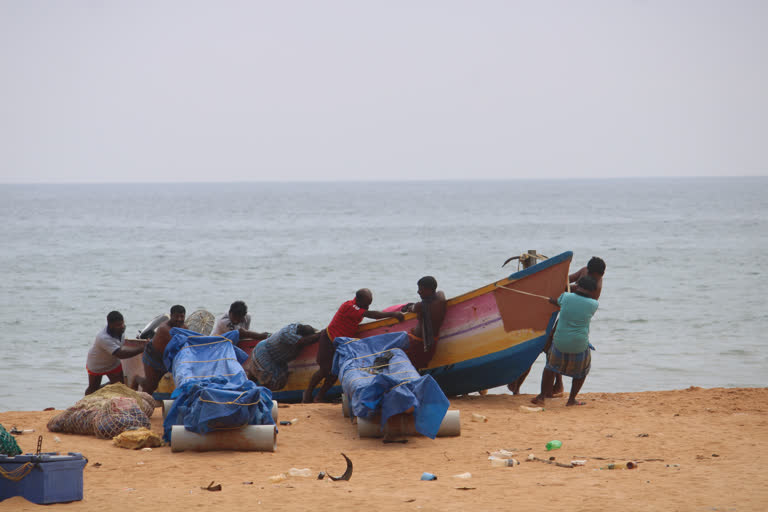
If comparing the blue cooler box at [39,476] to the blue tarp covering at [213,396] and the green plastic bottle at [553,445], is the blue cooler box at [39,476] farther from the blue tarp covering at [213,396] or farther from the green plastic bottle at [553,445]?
the green plastic bottle at [553,445]

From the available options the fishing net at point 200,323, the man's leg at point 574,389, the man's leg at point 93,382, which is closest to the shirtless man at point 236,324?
the fishing net at point 200,323

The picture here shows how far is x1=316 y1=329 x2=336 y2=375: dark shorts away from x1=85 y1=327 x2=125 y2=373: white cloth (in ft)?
8.20

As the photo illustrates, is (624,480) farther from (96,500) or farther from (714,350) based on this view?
(714,350)

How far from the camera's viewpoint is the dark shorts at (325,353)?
34.4ft

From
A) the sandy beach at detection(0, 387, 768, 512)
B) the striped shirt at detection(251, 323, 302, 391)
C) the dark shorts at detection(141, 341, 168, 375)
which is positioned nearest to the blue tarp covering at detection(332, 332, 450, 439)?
the sandy beach at detection(0, 387, 768, 512)

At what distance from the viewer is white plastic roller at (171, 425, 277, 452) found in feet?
26.5

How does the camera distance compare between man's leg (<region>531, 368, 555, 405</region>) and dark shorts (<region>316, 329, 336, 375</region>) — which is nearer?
man's leg (<region>531, 368, 555, 405</region>)

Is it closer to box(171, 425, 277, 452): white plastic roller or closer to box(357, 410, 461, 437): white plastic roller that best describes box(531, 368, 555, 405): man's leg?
box(357, 410, 461, 437): white plastic roller

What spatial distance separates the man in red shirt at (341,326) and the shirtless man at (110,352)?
219cm

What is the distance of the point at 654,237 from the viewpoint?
53.5m

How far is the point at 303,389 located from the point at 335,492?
4.63m

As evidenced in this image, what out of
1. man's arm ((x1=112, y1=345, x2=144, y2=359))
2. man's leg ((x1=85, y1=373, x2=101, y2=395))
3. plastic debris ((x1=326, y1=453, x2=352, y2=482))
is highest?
man's arm ((x1=112, y1=345, x2=144, y2=359))

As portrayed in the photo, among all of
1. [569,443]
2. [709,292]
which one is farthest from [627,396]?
[709,292]

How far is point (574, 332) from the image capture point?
31.8 feet
